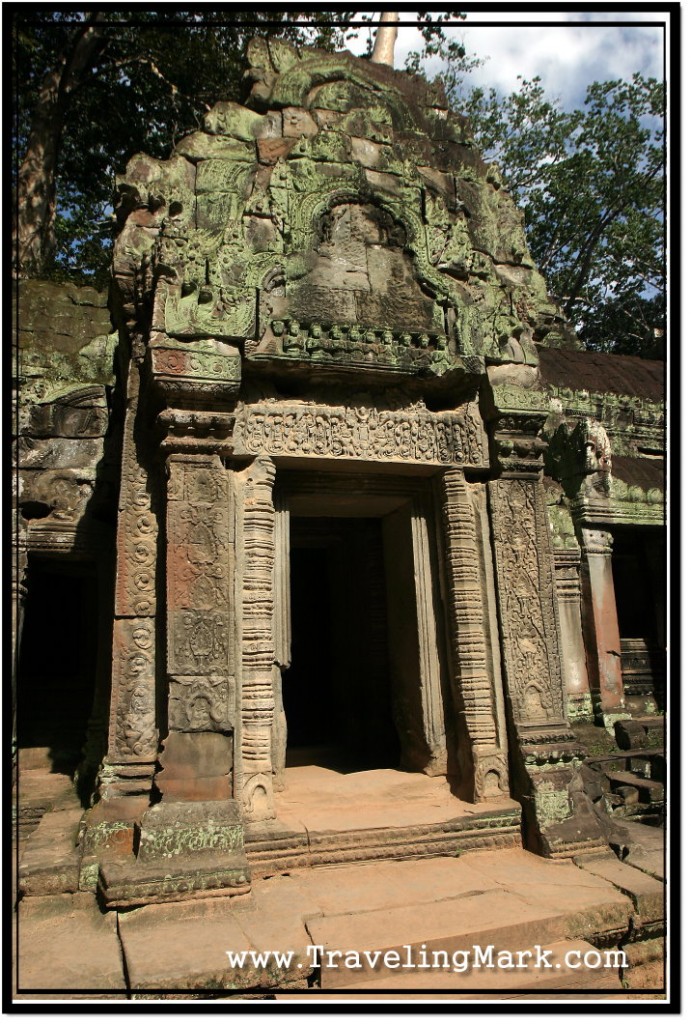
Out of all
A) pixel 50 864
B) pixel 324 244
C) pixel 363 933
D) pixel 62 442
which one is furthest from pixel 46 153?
pixel 363 933

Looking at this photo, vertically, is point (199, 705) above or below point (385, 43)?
below

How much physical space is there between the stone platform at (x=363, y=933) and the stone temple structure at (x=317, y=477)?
0.21 metres

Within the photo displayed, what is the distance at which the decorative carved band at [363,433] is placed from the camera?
547 cm

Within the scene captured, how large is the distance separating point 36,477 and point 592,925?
656 centimetres

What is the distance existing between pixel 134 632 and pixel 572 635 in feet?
21.5

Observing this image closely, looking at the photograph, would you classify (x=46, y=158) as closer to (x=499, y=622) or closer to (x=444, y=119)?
(x=444, y=119)

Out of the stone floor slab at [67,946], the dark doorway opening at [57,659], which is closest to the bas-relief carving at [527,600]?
the stone floor slab at [67,946]

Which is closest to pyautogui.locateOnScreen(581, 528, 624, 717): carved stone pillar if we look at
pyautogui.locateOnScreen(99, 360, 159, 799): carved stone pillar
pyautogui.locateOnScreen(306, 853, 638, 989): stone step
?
pyautogui.locateOnScreen(306, 853, 638, 989): stone step

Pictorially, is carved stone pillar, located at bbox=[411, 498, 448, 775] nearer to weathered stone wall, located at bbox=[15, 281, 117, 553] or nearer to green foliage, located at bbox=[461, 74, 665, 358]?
weathered stone wall, located at bbox=[15, 281, 117, 553]

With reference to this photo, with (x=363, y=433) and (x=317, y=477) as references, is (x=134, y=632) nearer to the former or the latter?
(x=317, y=477)

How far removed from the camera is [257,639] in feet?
16.8

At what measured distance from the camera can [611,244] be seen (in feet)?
76.6

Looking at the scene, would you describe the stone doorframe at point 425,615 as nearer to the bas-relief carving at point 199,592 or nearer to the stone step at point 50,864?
the bas-relief carving at point 199,592
